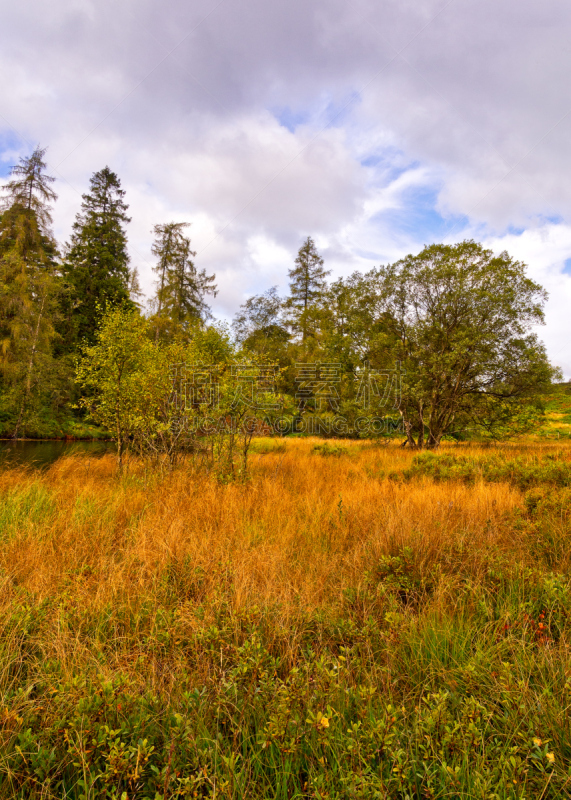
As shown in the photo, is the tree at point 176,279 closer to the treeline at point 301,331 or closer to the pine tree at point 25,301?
the treeline at point 301,331

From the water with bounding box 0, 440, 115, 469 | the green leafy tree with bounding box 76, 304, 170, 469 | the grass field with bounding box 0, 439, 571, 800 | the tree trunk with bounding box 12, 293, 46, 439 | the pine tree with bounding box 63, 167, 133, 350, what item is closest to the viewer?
the grass field with bounding box 0, 439, 571, 800

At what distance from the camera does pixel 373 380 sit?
14484mm

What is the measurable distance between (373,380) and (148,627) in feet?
42.8

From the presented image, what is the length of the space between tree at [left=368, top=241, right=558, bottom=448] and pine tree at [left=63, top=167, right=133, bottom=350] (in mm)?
23527

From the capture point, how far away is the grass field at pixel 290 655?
136 centimetres

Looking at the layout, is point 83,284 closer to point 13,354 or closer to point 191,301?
point 191,301

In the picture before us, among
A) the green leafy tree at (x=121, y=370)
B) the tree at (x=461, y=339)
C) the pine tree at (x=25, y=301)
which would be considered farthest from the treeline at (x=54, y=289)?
the tree at (x=461, y=339)

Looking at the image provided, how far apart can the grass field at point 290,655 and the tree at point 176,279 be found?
3205cm

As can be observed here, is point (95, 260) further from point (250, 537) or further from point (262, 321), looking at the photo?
point (250, 537)

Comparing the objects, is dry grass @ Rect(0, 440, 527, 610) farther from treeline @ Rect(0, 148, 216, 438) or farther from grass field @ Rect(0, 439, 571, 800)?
treeline @ Rect(0, 148, 216, 438)

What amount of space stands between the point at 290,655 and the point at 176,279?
36623 mm

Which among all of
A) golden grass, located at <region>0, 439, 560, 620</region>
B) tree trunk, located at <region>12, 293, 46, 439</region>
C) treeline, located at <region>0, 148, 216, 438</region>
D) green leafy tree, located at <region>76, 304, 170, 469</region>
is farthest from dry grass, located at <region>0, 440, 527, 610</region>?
tree trunk, located at <region>12, 293, 46, 439</region>

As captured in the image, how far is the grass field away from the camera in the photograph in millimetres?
1360

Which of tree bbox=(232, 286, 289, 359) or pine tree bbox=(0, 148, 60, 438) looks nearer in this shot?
pine tree bbox=(0, 148, 60, 438)
